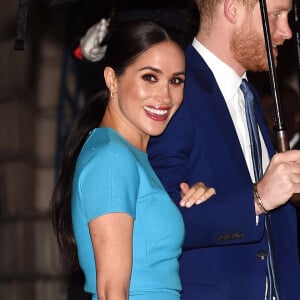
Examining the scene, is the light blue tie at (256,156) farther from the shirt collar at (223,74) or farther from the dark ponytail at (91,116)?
the dark ponytail at (91,116)

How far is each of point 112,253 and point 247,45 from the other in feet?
3.35

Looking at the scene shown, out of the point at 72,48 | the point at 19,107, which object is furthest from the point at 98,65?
the point at 19,107

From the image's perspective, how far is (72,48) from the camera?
5.64 m

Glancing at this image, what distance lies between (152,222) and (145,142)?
14.0 inches

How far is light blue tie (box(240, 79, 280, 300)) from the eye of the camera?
3.45 m

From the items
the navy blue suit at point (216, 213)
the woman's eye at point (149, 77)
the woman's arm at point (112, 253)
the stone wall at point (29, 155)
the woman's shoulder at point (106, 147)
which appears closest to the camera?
the woman's arm at point (112, 253)

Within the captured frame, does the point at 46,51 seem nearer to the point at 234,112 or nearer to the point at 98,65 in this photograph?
the point at 98,65

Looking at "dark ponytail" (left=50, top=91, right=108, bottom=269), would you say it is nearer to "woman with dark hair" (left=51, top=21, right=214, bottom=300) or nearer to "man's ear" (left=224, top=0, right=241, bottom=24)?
"woman with dark hair" (left=51, top=21, right=214, bottom=300)

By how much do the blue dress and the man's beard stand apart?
68 cm

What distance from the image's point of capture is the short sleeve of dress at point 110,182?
2984mm

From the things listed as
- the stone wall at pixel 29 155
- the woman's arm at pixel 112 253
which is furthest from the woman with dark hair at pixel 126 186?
the stone wall at pixel 29 155

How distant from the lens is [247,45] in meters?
3.62

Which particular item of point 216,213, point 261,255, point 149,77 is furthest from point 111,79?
point 261,255

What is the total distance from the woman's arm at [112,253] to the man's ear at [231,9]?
97 cm
